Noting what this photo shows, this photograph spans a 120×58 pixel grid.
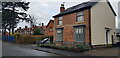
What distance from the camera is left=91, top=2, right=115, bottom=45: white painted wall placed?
17.3 metres

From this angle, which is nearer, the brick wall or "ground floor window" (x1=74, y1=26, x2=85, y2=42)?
the brick wall

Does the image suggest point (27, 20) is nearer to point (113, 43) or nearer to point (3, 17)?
point (3, 17)

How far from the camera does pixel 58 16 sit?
23.2 meters

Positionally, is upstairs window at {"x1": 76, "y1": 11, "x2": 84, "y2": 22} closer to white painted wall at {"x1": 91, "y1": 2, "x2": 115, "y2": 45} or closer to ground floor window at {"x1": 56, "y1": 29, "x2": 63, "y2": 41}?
white painted wall at {"x1": 91, "y1": 2, "x2": 115, "y2": 45}

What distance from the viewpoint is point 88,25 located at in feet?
56.0

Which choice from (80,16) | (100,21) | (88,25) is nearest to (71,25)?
(80,16)

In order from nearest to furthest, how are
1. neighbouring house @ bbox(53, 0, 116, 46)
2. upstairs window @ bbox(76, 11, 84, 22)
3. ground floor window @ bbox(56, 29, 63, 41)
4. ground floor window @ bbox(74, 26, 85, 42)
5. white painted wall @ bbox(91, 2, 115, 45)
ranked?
1. neighbouring house @ bbox(53, 0, 116, 46)
2. white painted wall @ bbox(91, 2, 115, 45)
3. ground floor window @ bbox(74, 26, 85, 42)
4. upstairs window @ bbox(76, 11, 84, 22)
5. ground floor window @ bbox(56, 29, 63, 41)

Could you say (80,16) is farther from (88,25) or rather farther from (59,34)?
(59,34)

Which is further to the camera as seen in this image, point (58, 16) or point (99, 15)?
point (58, 16)

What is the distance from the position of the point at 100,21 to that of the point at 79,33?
3.50 meters

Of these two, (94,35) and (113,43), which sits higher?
(94,35)

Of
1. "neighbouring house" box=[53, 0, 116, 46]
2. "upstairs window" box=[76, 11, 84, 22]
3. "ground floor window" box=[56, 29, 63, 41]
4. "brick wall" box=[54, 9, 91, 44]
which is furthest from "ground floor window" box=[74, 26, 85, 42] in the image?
"ground floor window" box=[56, 29, 63, 41]

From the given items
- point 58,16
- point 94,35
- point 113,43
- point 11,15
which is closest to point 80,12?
point 94,35

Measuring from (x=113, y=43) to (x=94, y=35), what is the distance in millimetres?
5463
